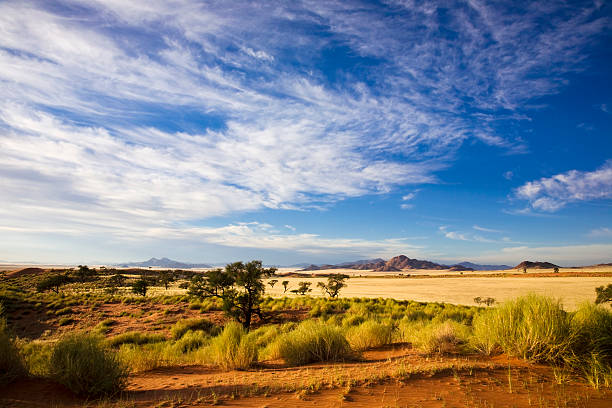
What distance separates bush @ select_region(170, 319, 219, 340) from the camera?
59.6ft

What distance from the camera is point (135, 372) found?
8.63m

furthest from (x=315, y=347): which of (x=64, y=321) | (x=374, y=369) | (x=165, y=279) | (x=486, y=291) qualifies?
(x=165, y=279)

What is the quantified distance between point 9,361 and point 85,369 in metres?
1.84

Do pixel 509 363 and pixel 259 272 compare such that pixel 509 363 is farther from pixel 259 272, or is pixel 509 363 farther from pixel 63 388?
pixel 259 272

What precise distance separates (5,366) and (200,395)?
165 inches

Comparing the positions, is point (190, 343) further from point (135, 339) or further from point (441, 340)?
point (441, 340)

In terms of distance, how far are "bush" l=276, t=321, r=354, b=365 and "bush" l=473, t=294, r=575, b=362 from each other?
12.0 ft

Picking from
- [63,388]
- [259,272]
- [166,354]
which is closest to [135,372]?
[166,354]

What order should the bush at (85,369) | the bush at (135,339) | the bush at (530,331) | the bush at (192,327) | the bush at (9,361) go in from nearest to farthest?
the bush at (85,369) < the bush at (9,361) < the bush at (530,331) < the bush at (135,339) < the bush at (192,327)

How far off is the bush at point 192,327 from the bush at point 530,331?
14.5 meters

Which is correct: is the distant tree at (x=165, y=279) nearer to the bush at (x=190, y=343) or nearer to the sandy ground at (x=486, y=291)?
the sandy ground at (x=486, y=291)

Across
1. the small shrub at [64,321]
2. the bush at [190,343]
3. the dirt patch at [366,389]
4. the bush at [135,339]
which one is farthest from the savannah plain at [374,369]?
the small shrub at [64,321]

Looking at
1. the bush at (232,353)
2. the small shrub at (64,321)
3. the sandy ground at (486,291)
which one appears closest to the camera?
the bush at (232,353)

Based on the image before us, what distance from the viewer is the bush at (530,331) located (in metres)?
6.98
